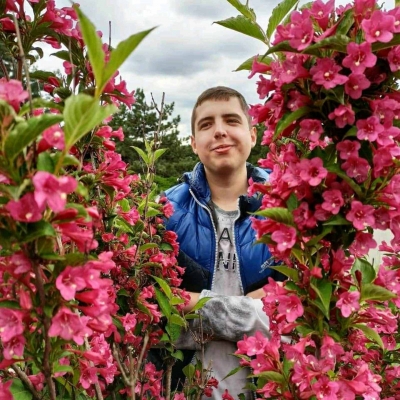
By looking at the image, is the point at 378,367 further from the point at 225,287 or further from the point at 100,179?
the point at 100,179

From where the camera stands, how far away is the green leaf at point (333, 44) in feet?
3.80

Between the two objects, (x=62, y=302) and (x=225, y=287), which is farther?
(x=225, y=287)

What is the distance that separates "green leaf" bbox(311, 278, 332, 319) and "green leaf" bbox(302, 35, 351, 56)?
1.92ft

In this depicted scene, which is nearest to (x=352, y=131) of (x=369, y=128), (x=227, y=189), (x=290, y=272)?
(x=369, y=128)

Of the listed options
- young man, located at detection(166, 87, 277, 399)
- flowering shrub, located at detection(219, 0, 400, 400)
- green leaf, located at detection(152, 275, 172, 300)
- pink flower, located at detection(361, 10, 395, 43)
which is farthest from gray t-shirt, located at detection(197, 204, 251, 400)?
pink flower, located at detection(361, 10, 395, 43)

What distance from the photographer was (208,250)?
2680 mm

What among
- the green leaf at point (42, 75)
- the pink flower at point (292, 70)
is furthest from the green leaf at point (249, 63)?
the green leaf at point (42, 75)

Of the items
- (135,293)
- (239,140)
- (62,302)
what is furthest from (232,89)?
(62,302)

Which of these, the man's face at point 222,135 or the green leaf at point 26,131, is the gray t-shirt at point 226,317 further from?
the green leaf at point 26,131

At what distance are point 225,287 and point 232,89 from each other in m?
1.16

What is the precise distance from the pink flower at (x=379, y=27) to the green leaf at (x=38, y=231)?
33.4 inches

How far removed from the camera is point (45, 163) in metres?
0.88

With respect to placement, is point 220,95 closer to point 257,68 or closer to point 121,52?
point 257,68

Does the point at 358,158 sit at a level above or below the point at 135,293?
above
